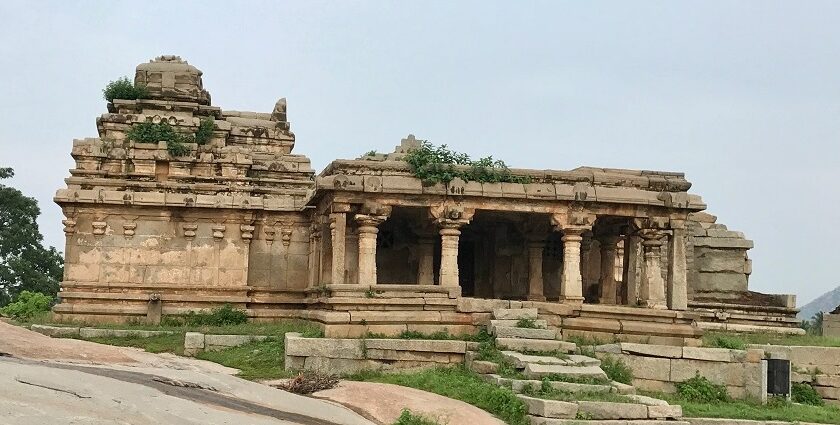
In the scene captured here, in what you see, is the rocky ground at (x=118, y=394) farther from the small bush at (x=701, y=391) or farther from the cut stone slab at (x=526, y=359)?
the small bush at (x=701, y=391)

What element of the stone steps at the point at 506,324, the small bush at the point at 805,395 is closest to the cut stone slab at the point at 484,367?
the stone steps at the point at 506,324

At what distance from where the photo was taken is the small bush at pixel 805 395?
18.0 m

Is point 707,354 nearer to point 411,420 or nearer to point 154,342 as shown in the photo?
point 411,420

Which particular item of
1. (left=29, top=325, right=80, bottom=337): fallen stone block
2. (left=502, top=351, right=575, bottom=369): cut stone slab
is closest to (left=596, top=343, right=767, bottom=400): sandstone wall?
(left=502, top=351, right=575, bottom=369): cut stone slab

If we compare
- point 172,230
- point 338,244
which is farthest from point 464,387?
point 172,230

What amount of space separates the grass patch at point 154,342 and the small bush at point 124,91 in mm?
→ 11202

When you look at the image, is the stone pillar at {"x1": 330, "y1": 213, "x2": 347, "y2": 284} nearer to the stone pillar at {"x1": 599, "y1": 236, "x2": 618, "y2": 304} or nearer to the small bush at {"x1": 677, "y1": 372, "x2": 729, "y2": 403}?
the small bush at {"x1": 677, "y1": 372, "x2": 729, "y2": 403}

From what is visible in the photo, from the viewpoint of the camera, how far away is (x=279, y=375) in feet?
46.4

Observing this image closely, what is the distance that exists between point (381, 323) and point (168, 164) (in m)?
11.0

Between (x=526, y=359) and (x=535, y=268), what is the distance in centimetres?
819

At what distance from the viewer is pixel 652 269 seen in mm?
19422

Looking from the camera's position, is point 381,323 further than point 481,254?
No

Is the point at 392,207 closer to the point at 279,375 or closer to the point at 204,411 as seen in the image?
the point at 279,375

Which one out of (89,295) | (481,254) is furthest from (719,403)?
(89,295)
